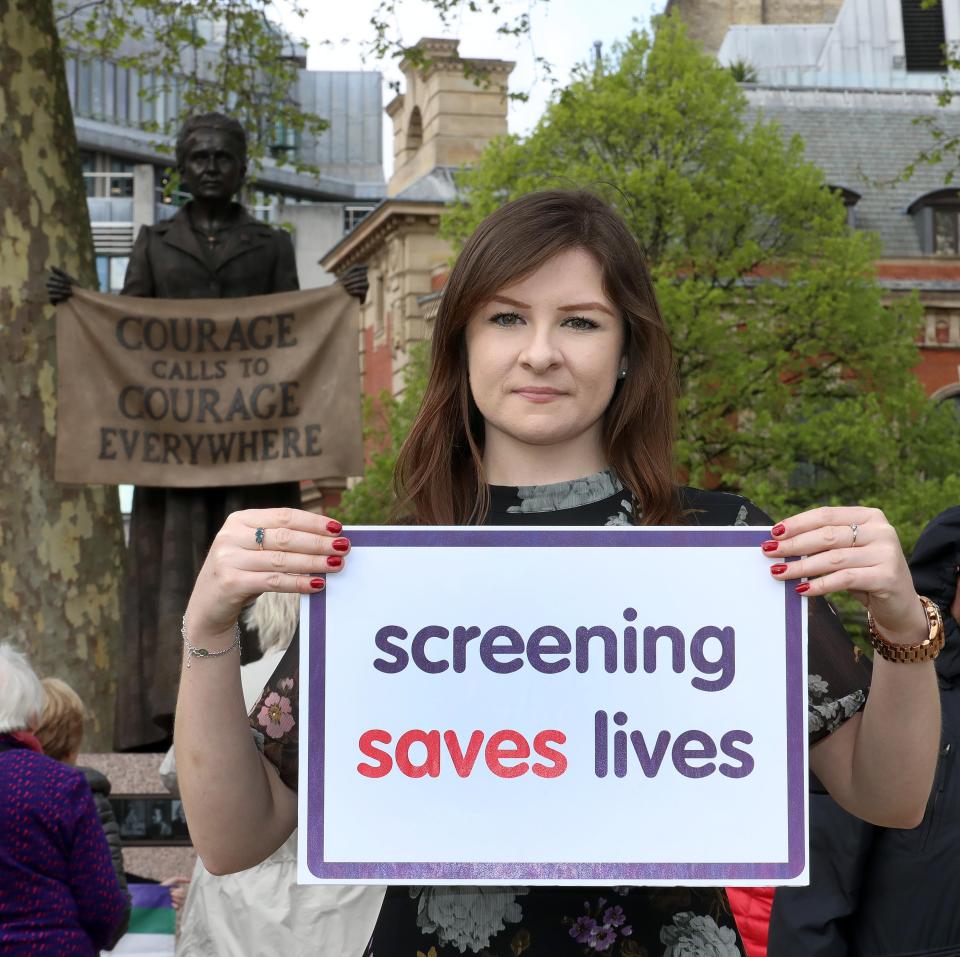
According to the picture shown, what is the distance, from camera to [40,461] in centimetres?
862

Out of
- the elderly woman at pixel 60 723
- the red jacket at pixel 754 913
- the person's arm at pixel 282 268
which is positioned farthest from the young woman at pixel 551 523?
the person's arm at pixel 282 268

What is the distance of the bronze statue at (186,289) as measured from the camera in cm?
758

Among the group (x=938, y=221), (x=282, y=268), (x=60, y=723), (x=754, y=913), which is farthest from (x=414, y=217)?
(x=754, y=913)

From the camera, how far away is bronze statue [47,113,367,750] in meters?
7.58

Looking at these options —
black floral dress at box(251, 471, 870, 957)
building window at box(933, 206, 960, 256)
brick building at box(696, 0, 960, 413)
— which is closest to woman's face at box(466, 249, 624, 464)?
black floral dress at box(251, 471, 870, 957)

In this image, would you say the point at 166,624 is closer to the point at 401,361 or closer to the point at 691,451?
the point at 691,451

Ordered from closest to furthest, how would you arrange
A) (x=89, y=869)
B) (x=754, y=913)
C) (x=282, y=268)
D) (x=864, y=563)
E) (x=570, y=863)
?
(x=864, y=563) → (x=570, y=863) → (x=89, y=869) → (x=754, y=913) → (x=282, y=268)

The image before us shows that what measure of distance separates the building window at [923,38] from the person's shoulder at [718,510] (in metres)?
56.8

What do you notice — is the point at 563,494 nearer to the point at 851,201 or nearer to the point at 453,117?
the point at 851,201

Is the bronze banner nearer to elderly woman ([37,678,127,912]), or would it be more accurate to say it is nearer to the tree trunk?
the tree trunk

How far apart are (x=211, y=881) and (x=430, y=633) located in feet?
7.78

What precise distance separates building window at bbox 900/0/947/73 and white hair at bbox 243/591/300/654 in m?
55.0

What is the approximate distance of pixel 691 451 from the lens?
2662cm

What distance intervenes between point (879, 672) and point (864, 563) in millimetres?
168
